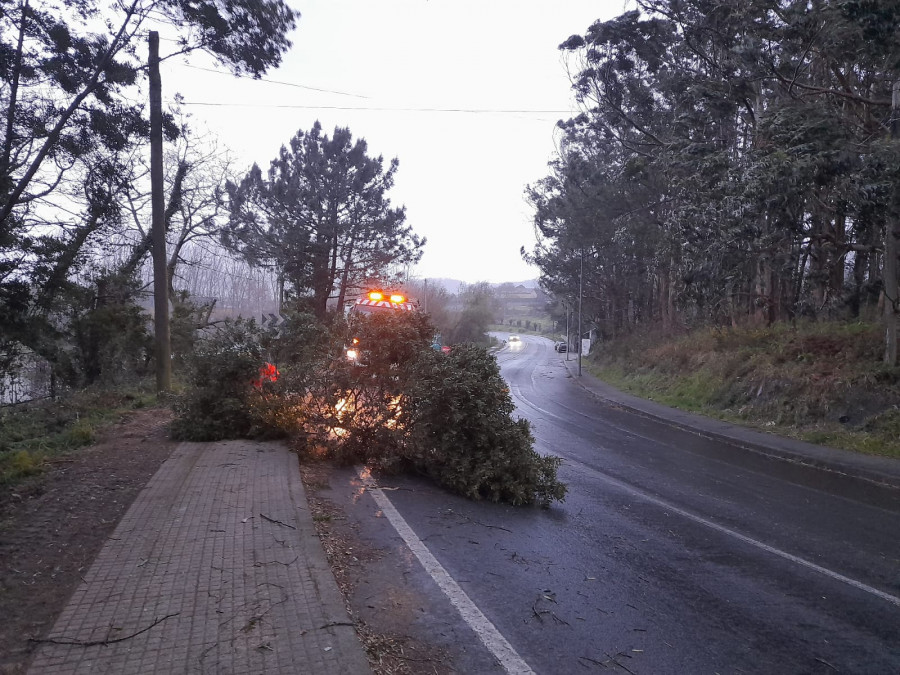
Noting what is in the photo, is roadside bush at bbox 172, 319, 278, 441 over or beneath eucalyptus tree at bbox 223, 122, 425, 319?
beneath

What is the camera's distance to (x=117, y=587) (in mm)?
4062

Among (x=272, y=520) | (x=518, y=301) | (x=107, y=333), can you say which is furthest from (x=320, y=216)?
(x=518, y=301)

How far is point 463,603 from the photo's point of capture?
4406mm

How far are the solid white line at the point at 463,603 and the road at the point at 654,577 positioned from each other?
1 centimetres

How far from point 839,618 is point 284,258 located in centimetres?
2722

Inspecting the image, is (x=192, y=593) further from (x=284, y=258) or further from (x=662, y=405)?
(x=284, y=258)

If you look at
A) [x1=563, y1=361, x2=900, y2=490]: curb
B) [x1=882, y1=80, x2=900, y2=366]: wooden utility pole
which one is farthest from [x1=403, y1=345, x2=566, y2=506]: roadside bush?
[x1=882, y1=80, x2=900, y2=366]: wooden utility pole

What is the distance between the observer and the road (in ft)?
12.8

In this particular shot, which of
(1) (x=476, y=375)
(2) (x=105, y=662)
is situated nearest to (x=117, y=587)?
(2) (x=105, y=662)

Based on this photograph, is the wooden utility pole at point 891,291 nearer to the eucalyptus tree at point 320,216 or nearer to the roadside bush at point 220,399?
the roadside bush at point 220,399

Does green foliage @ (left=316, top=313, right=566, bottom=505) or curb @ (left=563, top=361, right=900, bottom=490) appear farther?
curb @ (left=563, top=361, right=900, bottom=490)

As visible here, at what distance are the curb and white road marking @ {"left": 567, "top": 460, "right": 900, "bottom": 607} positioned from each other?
4541 millimetres

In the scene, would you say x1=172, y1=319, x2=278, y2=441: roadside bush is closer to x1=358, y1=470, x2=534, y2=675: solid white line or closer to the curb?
x1=358, y1=470, x2=534, y2=675: solid white line

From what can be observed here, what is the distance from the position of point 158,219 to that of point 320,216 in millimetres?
16874
